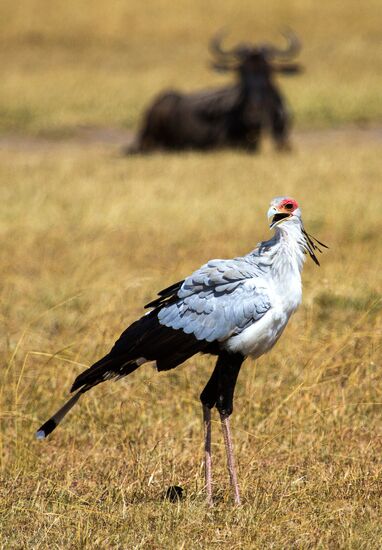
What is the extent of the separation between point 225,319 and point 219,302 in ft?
0.29

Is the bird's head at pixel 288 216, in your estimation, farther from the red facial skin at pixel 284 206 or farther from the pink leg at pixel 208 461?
the pink leg at pixel 208 461

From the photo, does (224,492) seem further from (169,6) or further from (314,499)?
(169,6)

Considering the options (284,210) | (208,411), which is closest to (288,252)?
(284,210)

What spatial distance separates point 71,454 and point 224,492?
90cm

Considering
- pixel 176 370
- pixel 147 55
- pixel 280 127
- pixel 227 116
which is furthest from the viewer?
pixel 147 55

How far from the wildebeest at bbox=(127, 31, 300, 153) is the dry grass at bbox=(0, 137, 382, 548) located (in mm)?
6454

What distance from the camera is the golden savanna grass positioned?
4.14m

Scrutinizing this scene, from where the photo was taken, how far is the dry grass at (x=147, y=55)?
79.0ft

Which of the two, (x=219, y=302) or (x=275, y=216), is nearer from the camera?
(x=219, y=302)

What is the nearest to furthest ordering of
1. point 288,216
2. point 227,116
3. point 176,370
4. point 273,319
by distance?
point 273,319, point 288,216, point 176,370, point 227,116

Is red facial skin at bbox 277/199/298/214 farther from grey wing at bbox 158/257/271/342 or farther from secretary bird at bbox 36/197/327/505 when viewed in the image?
grey wing at bbox 158/257/271/342

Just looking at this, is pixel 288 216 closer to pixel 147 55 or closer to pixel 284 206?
pixel 284 206

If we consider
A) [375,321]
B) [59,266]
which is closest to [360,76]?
[59,266]

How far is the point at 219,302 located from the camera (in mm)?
4277
